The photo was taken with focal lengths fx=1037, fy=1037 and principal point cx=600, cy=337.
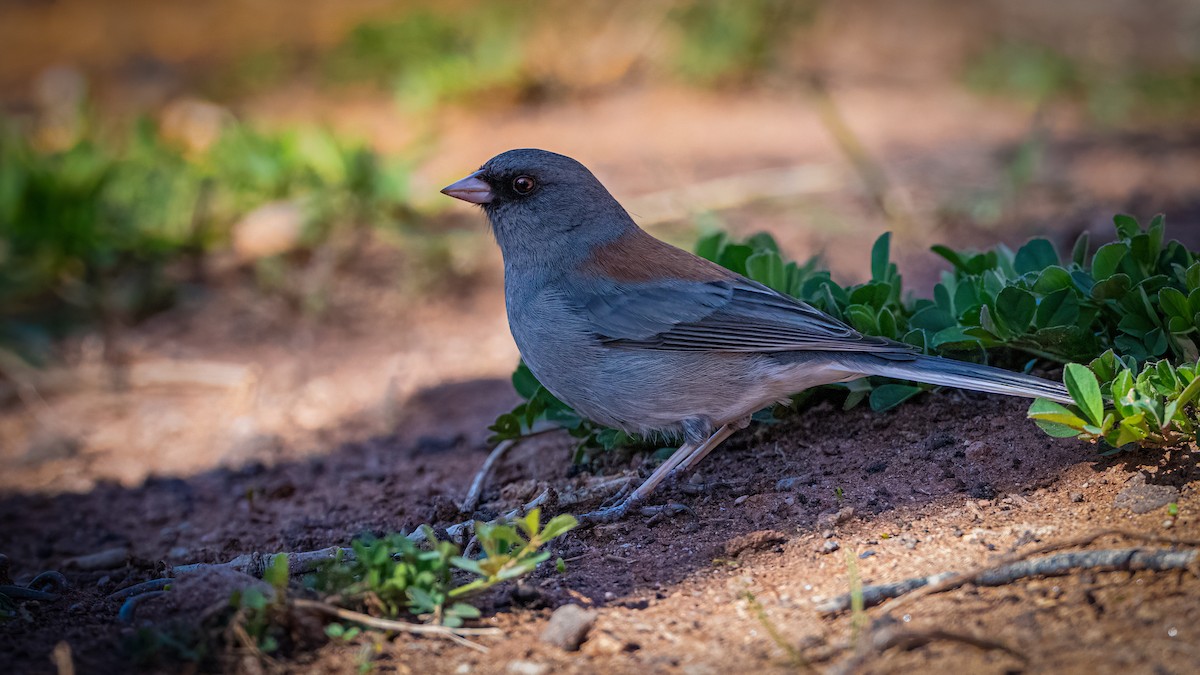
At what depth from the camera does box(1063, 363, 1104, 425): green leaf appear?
277 cm

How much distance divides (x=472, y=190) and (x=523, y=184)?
20 centimetres

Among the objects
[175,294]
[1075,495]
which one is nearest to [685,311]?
[1075,495]

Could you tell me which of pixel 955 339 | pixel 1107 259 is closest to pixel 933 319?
pixel 955 339

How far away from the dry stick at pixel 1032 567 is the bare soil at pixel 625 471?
1.3 inches

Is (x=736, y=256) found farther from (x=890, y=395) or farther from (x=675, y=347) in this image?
(x=890, y=395)

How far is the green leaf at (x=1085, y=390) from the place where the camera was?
2773 mm

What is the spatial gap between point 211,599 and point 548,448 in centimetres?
190

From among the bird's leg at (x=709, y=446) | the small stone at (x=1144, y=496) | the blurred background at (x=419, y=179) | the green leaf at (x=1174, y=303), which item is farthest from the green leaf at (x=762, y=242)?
the small stone at (x=1144, y=496)

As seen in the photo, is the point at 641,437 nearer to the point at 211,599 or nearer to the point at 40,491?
the point at 211,599

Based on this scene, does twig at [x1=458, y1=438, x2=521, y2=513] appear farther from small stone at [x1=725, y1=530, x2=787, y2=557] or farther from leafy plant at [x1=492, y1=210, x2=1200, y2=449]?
small stone at [x1=725, y1=530, x2=787, y2=557]

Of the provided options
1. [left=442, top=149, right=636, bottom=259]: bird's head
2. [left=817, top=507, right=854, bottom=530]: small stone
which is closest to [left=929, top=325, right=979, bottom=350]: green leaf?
[left=817, top=507, right=854, bottom=530]: small stone

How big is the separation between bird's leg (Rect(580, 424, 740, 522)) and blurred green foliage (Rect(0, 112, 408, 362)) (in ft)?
10.9

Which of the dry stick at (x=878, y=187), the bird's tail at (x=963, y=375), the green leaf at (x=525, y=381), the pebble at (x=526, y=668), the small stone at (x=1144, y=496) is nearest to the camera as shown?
the pebble at (x=526, y=668)

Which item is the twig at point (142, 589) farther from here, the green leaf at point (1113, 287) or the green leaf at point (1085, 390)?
the green leaf at point (1113, 287)
